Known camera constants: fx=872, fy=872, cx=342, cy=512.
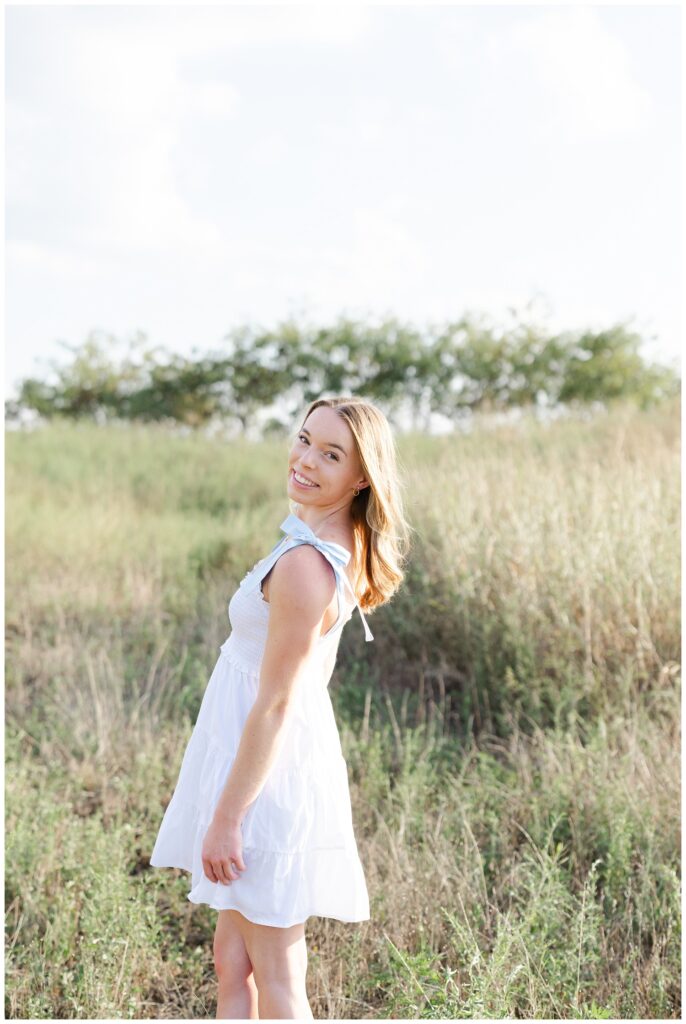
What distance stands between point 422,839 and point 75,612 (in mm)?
3514

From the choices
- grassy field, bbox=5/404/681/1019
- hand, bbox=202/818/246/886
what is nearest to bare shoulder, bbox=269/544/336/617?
hand, bbox=202/818/246/886

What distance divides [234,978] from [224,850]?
1.60ft

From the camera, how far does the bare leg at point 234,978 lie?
2.14 metres

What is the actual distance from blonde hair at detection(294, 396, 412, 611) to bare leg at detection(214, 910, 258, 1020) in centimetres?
90

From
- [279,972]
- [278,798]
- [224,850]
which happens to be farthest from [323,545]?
[279,972]

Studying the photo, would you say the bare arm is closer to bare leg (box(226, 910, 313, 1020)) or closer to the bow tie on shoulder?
the bow tie on shoulder

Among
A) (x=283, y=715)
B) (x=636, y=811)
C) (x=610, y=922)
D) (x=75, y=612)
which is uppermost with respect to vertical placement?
(x=283, y=715)

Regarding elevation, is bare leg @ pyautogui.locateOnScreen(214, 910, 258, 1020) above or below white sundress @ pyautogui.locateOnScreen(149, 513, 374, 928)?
below

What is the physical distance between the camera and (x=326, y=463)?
206 centimetres

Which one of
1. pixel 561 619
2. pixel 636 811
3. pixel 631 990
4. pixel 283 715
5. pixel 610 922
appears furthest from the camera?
pixel 561 619

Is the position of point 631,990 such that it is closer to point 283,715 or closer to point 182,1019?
point 182,1019

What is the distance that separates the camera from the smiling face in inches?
80.9

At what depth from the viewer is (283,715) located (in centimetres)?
187

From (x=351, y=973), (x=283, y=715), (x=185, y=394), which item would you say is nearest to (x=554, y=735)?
(x=351, y=973)
